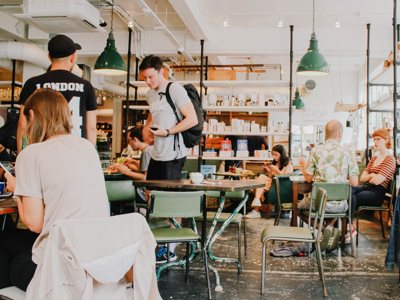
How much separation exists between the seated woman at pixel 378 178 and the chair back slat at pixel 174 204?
301cm

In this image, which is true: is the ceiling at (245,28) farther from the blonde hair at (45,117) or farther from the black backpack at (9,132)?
the blonde hair at (45,117)

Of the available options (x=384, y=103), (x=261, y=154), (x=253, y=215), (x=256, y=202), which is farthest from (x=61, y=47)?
(x=384, y=103)

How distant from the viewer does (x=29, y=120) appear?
2014 millimetres

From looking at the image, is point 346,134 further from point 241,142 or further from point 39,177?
point 39,177

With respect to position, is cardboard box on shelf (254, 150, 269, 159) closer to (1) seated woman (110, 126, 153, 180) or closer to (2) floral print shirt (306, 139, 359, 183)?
(1) seated woman (110, 126, 153, 180)

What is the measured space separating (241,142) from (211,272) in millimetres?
4733

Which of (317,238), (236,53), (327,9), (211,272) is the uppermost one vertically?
(327,9)

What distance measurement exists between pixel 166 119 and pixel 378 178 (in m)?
3.28

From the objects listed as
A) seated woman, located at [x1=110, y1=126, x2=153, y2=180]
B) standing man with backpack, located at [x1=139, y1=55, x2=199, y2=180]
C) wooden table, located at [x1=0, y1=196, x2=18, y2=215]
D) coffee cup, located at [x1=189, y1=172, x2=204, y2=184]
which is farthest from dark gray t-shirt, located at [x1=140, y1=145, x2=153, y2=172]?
wooden table, located at [x1=0, y1=196, x2=18, y2=215]

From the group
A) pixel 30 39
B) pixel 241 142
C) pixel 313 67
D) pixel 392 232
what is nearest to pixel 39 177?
pixel 392 232

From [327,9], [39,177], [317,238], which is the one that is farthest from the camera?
[327,9]

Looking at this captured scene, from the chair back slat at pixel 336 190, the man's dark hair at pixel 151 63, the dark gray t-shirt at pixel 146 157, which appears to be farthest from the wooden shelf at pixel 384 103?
the man's dark hair at pixel 151 63

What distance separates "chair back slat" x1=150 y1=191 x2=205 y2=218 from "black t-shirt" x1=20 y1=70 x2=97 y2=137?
678mm

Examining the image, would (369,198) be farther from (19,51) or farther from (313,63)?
(19,51)
